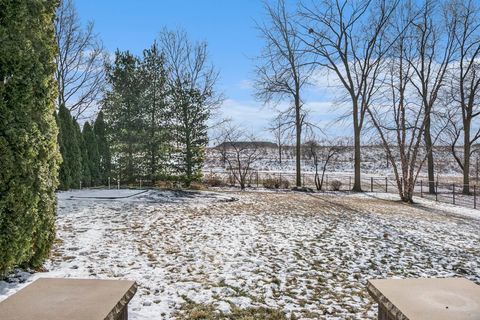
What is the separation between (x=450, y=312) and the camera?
1753 mm

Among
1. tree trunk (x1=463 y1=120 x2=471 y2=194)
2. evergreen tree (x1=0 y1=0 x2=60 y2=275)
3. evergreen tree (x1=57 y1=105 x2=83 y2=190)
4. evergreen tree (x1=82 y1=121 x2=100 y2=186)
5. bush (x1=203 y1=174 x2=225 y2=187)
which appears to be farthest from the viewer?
bush (x1=203 y1=174 x2=225 y2=187)

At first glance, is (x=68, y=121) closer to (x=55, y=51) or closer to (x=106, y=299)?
(x=55, y=51)

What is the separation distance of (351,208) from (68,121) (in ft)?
36.7

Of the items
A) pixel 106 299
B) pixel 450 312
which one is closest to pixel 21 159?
pixel 106 299

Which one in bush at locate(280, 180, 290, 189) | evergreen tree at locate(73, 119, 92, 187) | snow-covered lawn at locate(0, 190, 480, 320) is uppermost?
evergreen tree at locate(73, 119, 92, 187)

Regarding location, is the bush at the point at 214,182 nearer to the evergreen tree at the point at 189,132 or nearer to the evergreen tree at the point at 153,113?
the evergreen tree at the point at 189,132

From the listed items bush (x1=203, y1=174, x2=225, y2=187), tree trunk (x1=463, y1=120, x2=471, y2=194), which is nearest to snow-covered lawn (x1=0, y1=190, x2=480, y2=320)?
bush (x1=203, y1=174, x2=225, y2=187)

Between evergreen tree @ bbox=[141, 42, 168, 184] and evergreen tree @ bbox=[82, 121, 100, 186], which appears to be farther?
evergreen tree @ bbox=[141, 42, 168, 184]

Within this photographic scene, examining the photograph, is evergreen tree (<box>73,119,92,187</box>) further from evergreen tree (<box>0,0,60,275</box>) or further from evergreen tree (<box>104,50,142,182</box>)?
evergreen tree (<box>0,0,60,275</box>)

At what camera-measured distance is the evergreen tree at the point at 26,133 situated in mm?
3566

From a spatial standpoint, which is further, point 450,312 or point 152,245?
point 152,245

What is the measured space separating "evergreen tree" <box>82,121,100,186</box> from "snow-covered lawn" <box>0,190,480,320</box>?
6814mm

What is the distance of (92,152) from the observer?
15438mm

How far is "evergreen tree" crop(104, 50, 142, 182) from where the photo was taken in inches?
628
